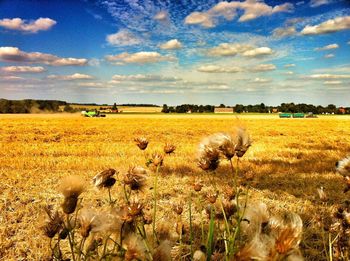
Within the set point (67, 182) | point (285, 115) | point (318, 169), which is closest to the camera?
point (67, 182)

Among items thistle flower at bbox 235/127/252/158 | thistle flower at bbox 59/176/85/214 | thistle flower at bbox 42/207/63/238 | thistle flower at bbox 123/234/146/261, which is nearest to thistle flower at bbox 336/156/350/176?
thistle flower at bbox 235/127/252/158

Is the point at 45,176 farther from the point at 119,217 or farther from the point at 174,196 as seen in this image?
the point at 119,217

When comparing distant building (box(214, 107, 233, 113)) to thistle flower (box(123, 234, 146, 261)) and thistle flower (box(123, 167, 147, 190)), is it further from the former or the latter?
thistle flower (box(123, 234, 146, 261))

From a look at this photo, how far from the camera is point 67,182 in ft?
6.95

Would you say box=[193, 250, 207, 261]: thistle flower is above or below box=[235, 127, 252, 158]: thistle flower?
below

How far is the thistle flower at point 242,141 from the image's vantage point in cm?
225

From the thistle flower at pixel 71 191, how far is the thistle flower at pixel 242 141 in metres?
0.90

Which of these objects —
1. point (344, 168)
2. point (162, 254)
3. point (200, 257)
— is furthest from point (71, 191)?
point (344, 168)

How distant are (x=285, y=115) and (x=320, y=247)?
90046 millimetres

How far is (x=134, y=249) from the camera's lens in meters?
1.86

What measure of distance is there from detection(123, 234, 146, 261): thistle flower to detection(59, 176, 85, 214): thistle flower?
0.35 metres

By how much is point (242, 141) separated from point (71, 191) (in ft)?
3.33

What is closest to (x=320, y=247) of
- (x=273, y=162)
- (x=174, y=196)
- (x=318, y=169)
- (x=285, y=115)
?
(x=174, y=196)

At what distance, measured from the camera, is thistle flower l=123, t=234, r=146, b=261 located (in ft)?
5.99
